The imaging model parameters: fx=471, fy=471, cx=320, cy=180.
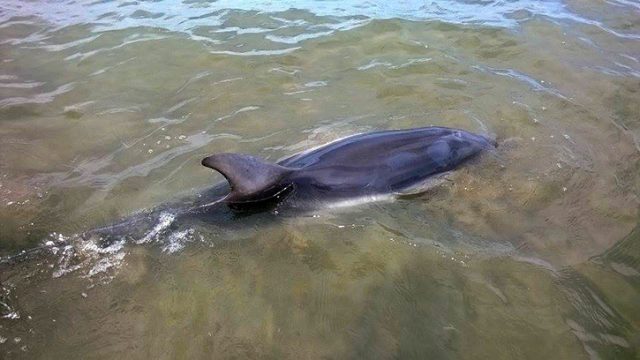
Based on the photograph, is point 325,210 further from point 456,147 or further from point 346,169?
point 456,147

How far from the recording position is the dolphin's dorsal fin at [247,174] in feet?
13.7

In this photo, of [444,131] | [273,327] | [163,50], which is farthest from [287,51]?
[273,327]

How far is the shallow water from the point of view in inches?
136

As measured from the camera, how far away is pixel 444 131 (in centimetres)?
545

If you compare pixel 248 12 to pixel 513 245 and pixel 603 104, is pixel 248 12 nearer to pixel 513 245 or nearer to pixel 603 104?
pixel 603 104

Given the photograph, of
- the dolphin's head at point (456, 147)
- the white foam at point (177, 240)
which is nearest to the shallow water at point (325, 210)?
the white foam at point (177, 240)

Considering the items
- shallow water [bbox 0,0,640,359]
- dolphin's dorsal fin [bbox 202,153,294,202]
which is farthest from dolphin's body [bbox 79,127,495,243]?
shallow water [bbox 0,0,640,359]

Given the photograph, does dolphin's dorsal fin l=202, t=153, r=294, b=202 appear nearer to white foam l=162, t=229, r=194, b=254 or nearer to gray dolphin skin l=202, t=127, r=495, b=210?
gray dolphin skin l=202, t=127, r=495, b=210

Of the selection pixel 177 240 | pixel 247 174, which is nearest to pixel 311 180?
pixel 247 174

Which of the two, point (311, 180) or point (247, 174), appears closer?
point (247, 174)

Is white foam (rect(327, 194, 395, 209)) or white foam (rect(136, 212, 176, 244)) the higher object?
white foam (rect(136, 212, 176, 244))

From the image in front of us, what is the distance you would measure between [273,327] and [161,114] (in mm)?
3950

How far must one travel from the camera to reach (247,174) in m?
4.31

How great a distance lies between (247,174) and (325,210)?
33.4 inches
